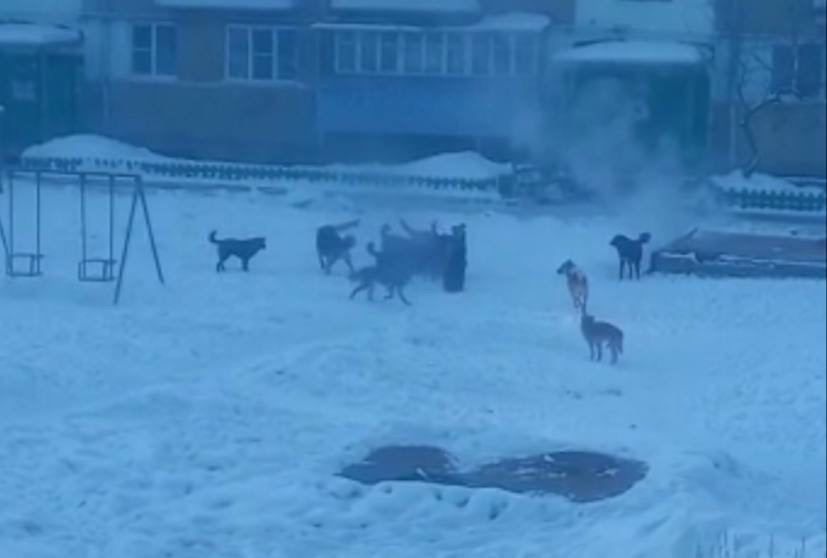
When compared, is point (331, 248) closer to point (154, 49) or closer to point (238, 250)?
point (238, 250)

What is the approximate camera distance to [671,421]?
4.20 m

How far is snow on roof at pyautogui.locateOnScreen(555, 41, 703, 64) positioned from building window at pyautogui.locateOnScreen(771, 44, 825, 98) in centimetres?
61

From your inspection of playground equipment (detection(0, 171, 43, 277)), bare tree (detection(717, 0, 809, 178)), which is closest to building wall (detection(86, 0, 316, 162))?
bare tree (detection(717, 0, 809, 178))

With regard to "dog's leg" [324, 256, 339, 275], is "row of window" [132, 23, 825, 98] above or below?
above

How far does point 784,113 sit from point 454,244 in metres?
1.95

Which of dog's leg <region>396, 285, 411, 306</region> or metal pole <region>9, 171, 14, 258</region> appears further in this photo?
metal pole <region>9, 171, 14, 258</region>

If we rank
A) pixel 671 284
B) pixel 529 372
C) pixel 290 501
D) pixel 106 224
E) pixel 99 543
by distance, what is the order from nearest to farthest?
pixel 99 543 < pixel 290 501 < pixel 529 372 < pixel 671 284 < pixel 106 224

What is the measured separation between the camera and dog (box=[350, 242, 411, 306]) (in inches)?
225

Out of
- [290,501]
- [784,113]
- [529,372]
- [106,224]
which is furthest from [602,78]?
[290,501]

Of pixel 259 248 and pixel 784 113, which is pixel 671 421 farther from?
pixel 784 113

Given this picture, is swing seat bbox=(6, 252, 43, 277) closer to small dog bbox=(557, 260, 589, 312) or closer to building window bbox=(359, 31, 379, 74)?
small dog bbox=(557, 260, 589, 312)

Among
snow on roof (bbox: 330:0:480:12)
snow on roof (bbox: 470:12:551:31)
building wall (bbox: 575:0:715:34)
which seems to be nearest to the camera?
building wall (bbox: 575:0:715:34)

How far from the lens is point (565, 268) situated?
5.98 m

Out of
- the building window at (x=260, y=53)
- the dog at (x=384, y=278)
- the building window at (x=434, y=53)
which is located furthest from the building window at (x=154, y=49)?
the dog at (x=384, y=278)
